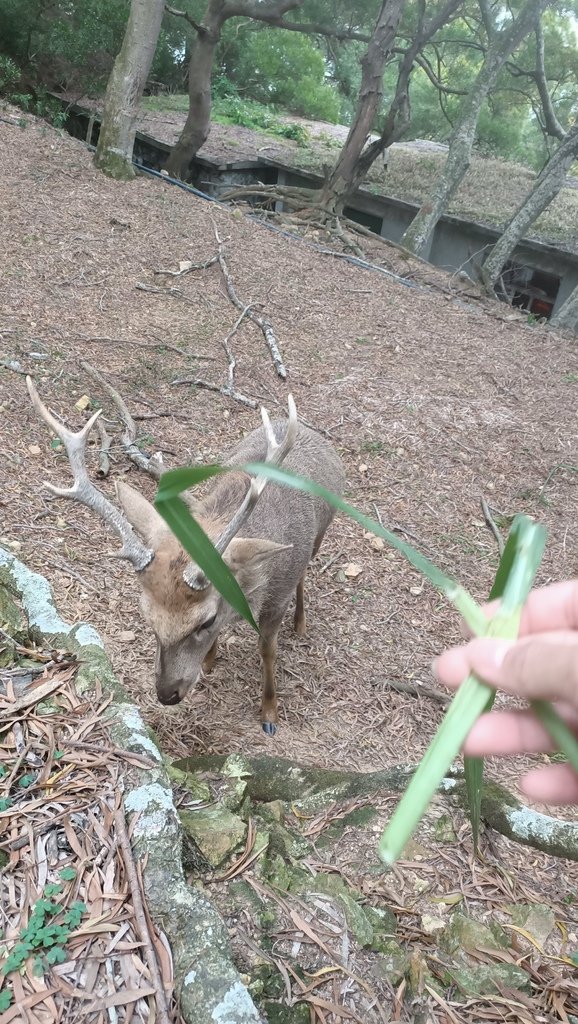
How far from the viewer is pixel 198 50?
552 inches

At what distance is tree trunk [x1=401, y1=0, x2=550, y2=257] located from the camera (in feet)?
41.1

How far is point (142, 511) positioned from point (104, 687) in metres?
1.12

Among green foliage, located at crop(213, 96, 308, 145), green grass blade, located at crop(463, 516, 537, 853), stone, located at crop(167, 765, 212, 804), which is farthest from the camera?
green foliage, located at crop(213, 96, 308, 145)

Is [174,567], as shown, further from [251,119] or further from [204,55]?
[251,119]

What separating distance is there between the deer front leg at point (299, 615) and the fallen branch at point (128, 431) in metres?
1.38

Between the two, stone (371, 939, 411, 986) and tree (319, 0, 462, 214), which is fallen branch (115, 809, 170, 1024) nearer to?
stone (371, 939, 411, 986)

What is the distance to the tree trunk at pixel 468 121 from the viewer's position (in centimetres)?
1253

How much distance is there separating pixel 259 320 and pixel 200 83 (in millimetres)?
8309

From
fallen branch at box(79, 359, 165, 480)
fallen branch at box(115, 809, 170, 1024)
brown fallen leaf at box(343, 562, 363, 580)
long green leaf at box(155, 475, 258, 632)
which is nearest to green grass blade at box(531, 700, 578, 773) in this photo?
long green leaf at box(155, 475, 258, 632)

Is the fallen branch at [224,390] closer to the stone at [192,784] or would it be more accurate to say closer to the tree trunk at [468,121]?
the stone at [192,784]

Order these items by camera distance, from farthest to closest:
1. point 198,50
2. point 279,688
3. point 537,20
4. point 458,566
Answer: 1. point 198,50
2. point 537,20
3. point 458,566
4. point 279,688

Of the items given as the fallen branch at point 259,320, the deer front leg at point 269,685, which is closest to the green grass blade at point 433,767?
the deer front leg at point 269,685

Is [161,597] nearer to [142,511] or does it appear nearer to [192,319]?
[142,511]

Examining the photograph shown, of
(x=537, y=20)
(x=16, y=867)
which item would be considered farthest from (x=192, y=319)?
(x=537, y=20)
